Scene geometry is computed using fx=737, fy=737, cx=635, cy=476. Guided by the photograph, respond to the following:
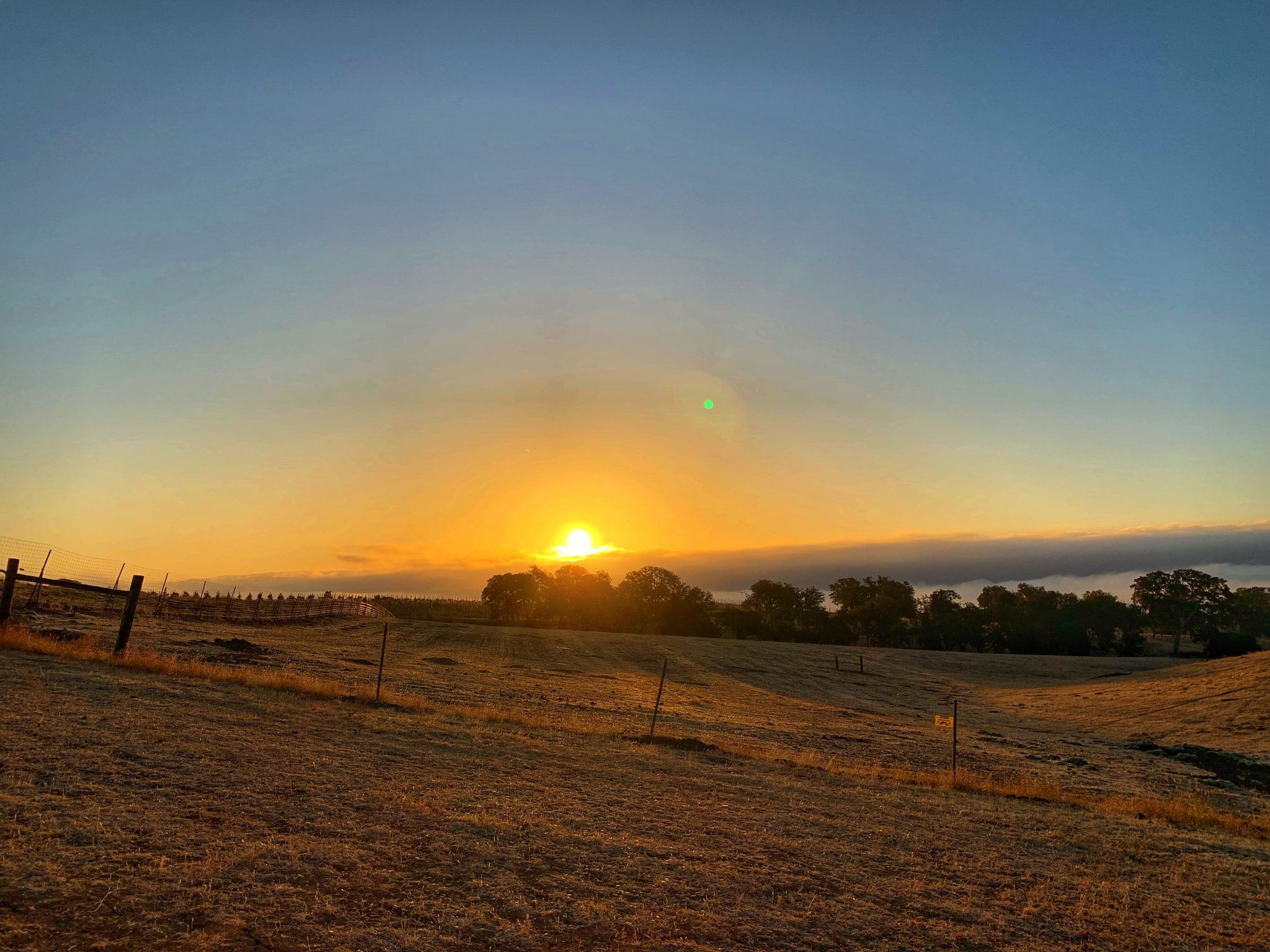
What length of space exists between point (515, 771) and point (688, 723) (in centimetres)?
1380

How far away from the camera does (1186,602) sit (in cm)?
10650

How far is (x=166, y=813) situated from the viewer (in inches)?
374

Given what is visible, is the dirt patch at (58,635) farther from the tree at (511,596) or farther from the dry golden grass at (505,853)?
the tree at (511,596)

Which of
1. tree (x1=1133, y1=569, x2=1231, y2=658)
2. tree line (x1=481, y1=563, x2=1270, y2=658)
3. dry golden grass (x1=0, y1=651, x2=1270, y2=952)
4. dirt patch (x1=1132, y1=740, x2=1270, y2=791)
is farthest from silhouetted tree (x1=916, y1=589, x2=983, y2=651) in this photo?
dry golden grass (x1=0, y1=651, x2=1270, y2=952)

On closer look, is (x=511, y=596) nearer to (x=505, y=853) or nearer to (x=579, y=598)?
(x=579, y=598)

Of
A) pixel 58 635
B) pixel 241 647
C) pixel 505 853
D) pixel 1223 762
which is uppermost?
pixel 58 635

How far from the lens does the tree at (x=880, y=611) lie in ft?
391

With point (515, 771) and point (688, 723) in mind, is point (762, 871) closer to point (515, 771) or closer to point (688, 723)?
point (515, 771)

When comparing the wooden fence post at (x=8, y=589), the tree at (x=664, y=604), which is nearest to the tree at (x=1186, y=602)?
the tree at (x=664, y=604)

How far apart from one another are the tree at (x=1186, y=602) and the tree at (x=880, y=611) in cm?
3289

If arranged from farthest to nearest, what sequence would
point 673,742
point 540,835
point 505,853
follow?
1. point 673,742
2. point 540,835
3. point 505,853

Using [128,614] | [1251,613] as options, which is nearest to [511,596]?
[128,614]

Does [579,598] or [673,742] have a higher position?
[579,598]

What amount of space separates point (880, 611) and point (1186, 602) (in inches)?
1662
